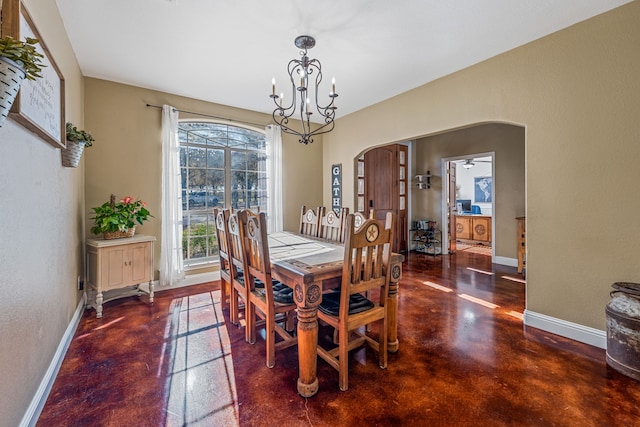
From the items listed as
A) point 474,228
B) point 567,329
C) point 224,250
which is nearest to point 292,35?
point 224,250

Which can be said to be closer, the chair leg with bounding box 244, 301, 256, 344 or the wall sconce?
the chair leg with bounding box 244, 301, 256, 344

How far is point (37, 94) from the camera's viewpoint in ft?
5.26

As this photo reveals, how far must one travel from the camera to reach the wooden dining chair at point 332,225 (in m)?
3.05

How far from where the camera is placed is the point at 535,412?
5.10ft

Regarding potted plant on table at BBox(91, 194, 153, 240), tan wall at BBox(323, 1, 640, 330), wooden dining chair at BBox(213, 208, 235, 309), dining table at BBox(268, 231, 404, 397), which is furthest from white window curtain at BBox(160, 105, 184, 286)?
tan wall at BBox(323, 1, 640, 330)

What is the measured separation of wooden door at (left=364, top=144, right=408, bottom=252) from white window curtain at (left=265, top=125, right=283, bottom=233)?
5.93 feet

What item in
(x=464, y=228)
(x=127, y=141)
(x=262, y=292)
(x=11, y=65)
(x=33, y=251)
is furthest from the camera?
(x=464, y=228)

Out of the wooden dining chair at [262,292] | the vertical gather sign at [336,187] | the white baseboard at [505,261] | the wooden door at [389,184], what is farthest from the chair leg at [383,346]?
the white baseboard at [505,261]

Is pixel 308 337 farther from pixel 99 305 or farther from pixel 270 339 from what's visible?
pixel 99 305

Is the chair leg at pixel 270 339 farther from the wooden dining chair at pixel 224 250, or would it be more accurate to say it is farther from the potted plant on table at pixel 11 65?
the potted plant on table at pixel 11 65

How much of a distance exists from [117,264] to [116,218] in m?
0.49

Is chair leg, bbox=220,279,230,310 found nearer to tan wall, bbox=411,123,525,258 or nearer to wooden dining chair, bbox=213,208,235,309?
wooden dining chair, bbox=213,208,235,309

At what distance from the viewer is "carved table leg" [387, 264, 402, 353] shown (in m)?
2.06

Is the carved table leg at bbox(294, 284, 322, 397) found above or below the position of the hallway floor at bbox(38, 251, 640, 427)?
above
